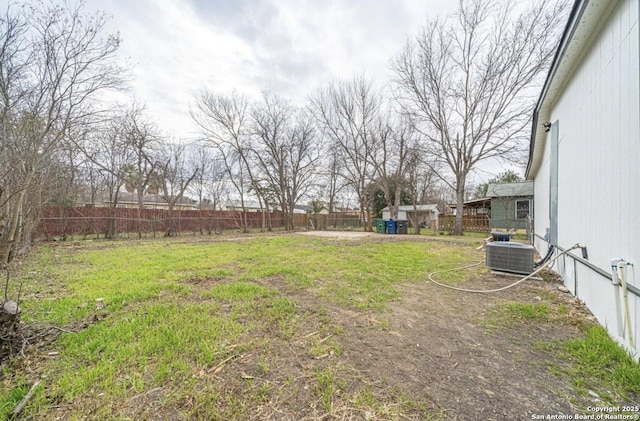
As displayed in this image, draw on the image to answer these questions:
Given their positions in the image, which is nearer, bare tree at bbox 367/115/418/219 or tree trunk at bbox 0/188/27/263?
tree trunk at bbox 0/188/27/263

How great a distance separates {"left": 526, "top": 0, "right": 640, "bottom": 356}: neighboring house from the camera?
79.7 inches

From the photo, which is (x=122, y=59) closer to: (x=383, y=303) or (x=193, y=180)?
(x=383, y=303)

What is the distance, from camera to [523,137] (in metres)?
12.4

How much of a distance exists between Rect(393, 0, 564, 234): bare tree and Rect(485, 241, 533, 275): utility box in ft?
33.6

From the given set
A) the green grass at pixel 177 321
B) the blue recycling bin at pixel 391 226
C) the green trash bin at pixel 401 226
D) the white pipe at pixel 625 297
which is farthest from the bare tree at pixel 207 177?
the white pipe at pixel 625 297

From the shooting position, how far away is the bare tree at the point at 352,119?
17.5 m

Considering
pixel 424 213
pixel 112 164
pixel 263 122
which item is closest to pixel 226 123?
pixel 263 122

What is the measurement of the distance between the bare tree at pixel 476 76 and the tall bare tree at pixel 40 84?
Answer: 45.9 ft

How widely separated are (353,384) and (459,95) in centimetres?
1584

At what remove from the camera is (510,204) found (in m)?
16.4

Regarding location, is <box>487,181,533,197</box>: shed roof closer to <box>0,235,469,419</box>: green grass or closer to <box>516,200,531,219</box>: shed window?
<box>516,200,531,219</box>: shed window

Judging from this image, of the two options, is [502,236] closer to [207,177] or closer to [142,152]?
[142,152]

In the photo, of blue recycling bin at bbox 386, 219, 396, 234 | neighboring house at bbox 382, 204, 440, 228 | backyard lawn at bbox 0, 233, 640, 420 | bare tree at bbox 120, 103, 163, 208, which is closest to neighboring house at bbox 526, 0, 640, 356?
backyard lawn at bbox 0, 233, 640, 420

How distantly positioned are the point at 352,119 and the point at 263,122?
6.94 metres
